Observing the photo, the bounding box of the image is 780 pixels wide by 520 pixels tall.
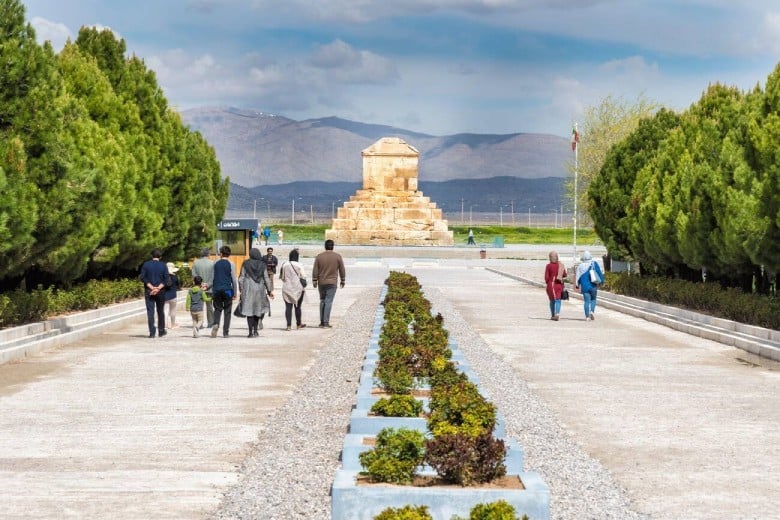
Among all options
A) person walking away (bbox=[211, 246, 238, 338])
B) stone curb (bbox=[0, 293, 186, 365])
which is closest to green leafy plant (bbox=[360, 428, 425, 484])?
stone curb (bbox=[0, 293, 186, 365])

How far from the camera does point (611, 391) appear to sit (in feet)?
46.4

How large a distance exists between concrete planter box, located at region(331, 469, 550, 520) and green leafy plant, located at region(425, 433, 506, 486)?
23 centimetres

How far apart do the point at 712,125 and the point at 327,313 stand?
34.9ft

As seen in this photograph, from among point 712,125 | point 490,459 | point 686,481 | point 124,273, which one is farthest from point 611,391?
point 124,273

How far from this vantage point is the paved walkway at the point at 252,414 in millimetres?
8266

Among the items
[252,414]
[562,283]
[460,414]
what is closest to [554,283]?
[562,283]

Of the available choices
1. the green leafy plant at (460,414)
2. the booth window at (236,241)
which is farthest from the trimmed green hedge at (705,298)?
the green leafy plant at (460,414)

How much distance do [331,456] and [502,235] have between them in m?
96.5

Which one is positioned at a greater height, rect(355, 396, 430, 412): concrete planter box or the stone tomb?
the stone tomb

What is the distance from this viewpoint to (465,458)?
7.38 metres

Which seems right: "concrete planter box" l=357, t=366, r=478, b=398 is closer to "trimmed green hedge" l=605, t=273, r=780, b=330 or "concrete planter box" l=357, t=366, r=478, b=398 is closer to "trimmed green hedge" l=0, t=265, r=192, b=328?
"trimmed green hedge" l=0, t=265, r=192, b=328

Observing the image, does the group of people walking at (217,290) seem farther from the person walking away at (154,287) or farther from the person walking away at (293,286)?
the person walking away at (293,286)

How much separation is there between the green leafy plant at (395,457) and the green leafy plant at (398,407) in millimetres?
2026

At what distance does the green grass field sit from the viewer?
101m
